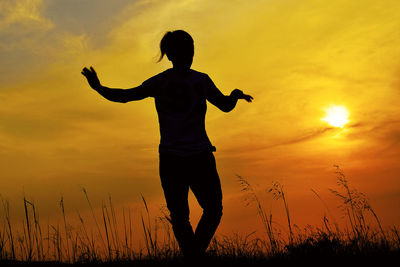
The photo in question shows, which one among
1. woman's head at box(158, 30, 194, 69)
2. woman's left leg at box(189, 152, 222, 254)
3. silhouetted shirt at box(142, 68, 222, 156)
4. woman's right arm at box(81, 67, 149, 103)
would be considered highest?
woman's head at box(158, 30, 194, 69)

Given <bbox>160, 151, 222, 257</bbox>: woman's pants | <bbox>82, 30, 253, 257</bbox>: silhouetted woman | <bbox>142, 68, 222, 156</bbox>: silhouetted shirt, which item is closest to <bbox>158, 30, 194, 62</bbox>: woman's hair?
<bbox>82, 30, 253, 257</bbox>: silhouetted woman

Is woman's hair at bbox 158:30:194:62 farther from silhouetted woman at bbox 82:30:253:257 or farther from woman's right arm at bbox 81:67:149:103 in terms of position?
woman's right arm at bbox 81:67:149:103

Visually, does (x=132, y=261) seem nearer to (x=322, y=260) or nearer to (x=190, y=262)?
(x=190, y=262)

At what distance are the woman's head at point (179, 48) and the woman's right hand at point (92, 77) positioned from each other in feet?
2.40

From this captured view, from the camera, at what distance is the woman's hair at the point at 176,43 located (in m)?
4.42

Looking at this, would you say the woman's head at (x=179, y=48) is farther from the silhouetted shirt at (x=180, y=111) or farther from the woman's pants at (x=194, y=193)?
the woman's pants at (x=194, y=193)

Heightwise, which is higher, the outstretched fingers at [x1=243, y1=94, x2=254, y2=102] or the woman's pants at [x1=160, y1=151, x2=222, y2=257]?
the outstretched fingers at [x1=243, y1=94, x2=254, y2=102]

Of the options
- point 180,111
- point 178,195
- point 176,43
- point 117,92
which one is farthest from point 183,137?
point 176,43

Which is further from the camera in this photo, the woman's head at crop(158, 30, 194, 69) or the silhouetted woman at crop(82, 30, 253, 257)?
the woman's head at crop(158, 30, 194, 69)

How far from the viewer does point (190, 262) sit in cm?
441

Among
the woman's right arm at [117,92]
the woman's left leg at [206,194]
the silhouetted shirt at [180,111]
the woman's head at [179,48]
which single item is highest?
the woman's head at [179,48]

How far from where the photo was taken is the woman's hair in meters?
4.42

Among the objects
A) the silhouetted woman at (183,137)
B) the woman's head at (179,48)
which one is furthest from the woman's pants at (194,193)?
the woman's head at (179,48)

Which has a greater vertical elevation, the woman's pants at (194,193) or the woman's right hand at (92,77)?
the woman's right hand at (92,77)
